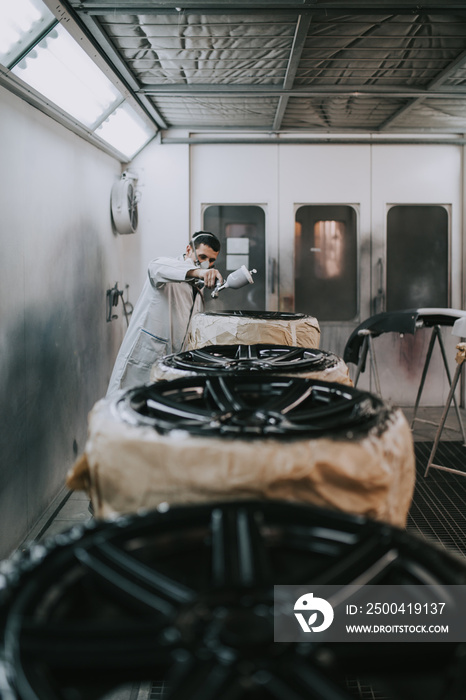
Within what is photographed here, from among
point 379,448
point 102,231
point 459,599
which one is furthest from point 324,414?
point 102,231

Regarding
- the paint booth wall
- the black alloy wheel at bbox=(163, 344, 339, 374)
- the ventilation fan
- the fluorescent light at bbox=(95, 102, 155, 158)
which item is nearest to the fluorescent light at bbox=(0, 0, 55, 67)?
the paint booth wall

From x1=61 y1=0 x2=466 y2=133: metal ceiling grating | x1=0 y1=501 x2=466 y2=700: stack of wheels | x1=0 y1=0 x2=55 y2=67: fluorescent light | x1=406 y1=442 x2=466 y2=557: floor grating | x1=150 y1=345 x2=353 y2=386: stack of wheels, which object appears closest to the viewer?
x1=0 y1=501 x2=466 y2=700: stack of wheels

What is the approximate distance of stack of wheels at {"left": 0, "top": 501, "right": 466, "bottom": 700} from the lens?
0.55 m

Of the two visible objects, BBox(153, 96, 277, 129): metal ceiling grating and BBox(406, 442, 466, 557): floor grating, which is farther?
BBox(153, 96, 277, 129): metal ceiling grating

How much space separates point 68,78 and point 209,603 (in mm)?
3016

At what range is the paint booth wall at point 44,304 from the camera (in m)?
2.48

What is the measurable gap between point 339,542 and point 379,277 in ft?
15.0

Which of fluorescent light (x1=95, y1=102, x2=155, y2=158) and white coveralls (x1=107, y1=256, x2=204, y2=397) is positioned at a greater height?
fluorescent light (x1=95, y1=102, x2=155, y2=158)

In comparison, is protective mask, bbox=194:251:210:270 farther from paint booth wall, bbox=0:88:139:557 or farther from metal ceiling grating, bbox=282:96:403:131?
metal ceiling grating, bbox=282:96:403:131

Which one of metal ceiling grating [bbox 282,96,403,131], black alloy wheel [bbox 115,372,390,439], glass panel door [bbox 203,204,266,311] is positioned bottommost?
black alloy wheel [bbox 115,372,390,439]

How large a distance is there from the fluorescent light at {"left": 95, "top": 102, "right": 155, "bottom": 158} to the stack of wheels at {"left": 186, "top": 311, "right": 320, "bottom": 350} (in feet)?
6.48

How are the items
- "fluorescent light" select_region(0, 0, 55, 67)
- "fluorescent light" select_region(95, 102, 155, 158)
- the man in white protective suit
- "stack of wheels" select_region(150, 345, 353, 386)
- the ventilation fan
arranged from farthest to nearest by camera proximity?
1. the ventilation fan
2. "fluorescent light" select_region(95, 102, 155, 158)
3. the man in white protective suit
4. "fluorescent light" select_region(0, 0, 55, 67)
5. "stack of wheels" select_region(150, 345, 353, 386)

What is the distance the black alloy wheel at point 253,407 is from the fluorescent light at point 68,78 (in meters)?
1.90

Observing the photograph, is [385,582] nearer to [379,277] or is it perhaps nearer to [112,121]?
[112,121]
